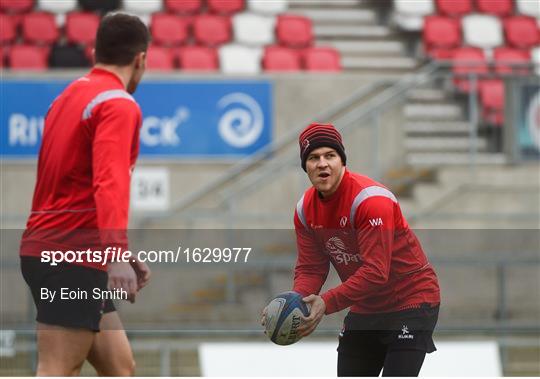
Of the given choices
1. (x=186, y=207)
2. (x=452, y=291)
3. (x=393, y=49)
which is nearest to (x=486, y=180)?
(x=452, y=291)

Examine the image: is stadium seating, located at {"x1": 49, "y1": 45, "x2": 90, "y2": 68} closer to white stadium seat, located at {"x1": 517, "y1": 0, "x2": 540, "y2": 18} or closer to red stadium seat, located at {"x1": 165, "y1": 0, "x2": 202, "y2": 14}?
red stadium seat, located at {"x1": 165, "y1": 0, "x2": 202, "y2": 14}

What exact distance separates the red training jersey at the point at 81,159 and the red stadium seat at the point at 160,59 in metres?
8.49

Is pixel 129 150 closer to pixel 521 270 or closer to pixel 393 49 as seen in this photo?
pixel 521 270

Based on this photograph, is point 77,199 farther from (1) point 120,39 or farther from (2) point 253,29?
(2) point 253,29

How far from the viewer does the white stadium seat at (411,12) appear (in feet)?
49.3

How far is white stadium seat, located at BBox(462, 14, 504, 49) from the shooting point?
50.2ft

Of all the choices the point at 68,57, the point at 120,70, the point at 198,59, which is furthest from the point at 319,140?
the point at 198,59

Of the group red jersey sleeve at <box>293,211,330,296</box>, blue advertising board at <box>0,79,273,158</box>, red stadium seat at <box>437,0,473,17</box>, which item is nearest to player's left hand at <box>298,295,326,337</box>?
red jersey sleeve at <box>293,211,330,296</box>

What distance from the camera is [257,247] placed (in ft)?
33.8

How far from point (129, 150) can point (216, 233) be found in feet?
16.9

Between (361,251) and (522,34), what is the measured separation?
10.9 metres

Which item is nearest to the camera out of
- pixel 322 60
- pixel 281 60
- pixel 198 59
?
pixel 198 59

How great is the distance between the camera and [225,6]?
49.1ft

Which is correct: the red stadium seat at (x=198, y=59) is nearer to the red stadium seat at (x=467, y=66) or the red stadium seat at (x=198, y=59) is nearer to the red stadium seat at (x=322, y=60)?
the red stadium seat at (x=322, y=60)
